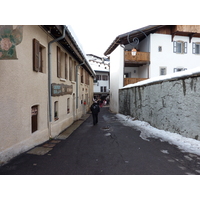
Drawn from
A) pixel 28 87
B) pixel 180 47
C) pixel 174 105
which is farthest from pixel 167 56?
pixel 28 87

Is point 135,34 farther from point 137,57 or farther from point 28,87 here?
point 28,87

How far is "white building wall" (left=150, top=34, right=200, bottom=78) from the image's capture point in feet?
62.5

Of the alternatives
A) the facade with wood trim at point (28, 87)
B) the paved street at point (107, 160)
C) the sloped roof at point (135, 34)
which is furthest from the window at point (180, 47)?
the paved street at point (107, 160)

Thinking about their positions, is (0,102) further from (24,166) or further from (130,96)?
(130,96)

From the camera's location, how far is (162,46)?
19.3 meters

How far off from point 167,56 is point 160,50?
3.83 ft

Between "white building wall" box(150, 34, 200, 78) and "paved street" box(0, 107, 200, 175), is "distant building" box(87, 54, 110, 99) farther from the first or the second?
"paved street" box(0, 107, 200, 175)

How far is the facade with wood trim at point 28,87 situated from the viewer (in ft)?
14.8

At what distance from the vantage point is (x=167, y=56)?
19.6 meters

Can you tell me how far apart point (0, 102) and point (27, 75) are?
1623 millimetres

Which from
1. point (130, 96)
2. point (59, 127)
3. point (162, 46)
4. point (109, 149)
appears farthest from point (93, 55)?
point (109, 149)

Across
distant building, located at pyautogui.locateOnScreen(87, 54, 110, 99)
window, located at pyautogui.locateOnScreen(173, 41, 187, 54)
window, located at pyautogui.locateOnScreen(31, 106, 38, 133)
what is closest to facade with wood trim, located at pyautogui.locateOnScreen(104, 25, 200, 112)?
window, located at pyautogui.locateOnScreen(173, 41, 187, 54)

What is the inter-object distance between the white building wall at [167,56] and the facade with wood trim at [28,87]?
1258cm

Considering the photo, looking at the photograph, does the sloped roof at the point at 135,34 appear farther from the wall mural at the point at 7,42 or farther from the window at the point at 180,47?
the wall mural at the point at 7,42
